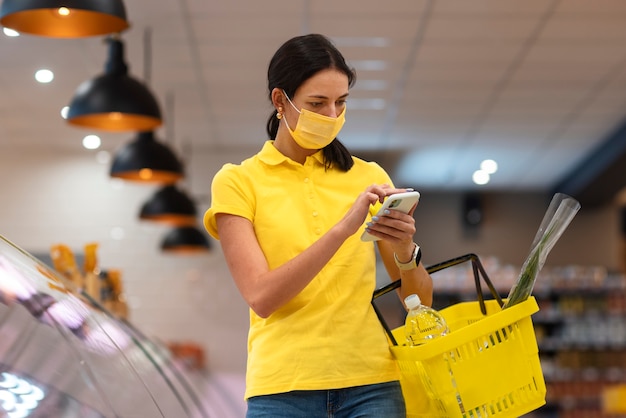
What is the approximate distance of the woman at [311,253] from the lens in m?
1.80

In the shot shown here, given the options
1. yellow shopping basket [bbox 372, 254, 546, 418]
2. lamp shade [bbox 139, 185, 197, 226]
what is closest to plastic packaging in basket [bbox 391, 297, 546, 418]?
yellow shopping basket [bbox 372, 254, 546, 418]

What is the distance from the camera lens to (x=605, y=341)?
1173 centimetres

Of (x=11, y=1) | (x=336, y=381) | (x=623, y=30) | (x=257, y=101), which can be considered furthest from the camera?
(x=257, y=101)

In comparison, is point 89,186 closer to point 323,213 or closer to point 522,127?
point 522,127

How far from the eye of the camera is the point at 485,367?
5.71 feet

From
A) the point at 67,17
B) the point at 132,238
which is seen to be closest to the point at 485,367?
the point at 67,17

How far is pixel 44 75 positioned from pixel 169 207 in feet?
5.70

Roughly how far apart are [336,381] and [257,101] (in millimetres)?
7253

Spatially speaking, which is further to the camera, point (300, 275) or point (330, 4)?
point (330, 4)

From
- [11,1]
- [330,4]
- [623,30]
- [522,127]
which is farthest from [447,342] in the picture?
[522,127]

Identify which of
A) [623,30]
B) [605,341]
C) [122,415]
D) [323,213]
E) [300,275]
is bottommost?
[122,415]

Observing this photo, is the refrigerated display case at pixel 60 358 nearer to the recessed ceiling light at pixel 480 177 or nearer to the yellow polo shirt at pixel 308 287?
the yellow polo shirt at pixel 308 287

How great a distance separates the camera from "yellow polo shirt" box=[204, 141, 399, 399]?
1.82m

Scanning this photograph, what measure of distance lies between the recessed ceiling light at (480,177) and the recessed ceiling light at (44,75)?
595 cm
